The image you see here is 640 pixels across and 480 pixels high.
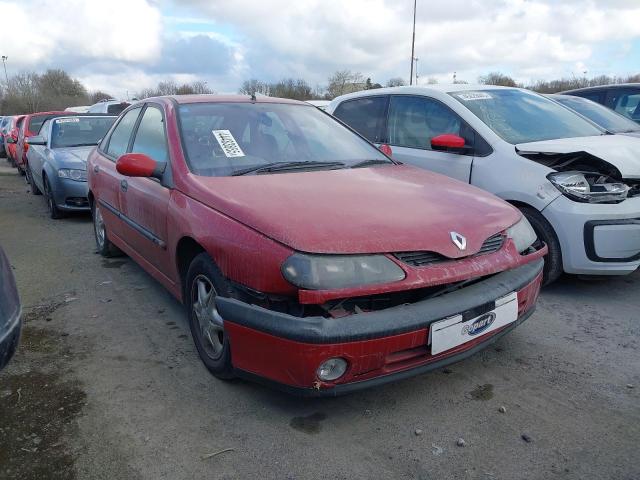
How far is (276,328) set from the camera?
7.11 ft

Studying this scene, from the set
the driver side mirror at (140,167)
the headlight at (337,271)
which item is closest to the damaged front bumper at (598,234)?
the headlight at (337,271)

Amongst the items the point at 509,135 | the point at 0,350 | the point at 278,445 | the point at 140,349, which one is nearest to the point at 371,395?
the point at 278,445

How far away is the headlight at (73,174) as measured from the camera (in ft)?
22.7

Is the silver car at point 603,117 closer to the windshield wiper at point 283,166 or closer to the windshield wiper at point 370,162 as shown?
the windshield wiper at point 370,162

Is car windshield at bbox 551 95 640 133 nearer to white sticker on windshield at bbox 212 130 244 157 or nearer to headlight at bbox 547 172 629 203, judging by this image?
headlight at bbox 547 172 629 203

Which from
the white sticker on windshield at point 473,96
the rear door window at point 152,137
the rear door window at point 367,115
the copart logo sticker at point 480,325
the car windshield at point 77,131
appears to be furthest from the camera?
the car windshield at point 77,131

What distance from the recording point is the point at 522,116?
467 centimetres

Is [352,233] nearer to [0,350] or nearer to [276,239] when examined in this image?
[276,239]

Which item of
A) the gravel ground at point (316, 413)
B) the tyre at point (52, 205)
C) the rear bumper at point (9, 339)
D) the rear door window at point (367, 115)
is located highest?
the rear door window at point (367, 115)

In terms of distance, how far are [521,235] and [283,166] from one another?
1416 millimetres

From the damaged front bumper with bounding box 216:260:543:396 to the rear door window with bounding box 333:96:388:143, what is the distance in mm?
3153

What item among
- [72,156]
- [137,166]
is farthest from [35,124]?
[137,166]

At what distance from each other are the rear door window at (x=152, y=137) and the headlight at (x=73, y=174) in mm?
3354

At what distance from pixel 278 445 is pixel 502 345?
1.59 meters
